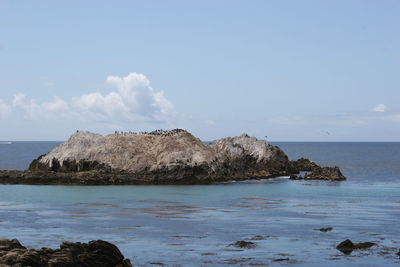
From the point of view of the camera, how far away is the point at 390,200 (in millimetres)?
63219

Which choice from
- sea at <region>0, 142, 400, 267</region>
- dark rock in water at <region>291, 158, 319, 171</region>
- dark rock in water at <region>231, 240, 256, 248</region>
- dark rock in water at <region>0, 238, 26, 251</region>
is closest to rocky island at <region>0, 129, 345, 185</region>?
sea at <region>0, 142, 400, 267</region>

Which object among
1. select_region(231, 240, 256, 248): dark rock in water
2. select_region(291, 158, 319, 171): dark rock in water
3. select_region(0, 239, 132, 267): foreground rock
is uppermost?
select_region(291, 158, 319, 171): dark rock in water

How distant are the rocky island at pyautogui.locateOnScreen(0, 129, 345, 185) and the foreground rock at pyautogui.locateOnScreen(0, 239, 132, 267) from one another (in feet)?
160

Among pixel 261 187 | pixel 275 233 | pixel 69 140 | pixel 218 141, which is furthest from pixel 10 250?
pixel 218 141

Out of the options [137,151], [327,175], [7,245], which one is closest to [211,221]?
[7,245]

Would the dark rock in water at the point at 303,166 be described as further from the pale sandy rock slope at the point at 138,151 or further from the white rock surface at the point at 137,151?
the white rock surface at the point at 137,151

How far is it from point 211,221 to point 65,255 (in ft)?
66.5

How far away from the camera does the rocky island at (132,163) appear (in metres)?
78.7

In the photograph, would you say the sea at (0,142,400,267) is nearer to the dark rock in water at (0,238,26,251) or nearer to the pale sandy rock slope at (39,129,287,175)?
the dark rock in water at (0,238,26,251)

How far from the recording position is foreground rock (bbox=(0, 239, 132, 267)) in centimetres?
2556

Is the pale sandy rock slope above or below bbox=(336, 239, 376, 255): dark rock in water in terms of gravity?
above

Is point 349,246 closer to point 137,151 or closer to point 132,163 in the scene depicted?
point 132,163

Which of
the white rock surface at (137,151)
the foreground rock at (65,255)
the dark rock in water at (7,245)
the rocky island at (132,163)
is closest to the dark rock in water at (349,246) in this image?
the foreground rock at (65,255)

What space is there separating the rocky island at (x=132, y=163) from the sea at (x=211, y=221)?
478 centimetres
